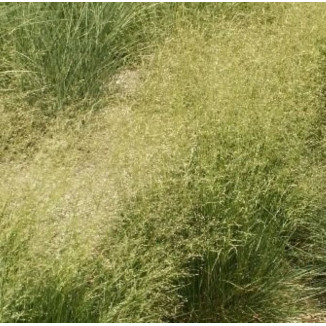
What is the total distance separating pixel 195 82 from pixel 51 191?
83cm

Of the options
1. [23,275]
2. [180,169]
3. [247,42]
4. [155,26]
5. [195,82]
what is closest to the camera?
[23,275]

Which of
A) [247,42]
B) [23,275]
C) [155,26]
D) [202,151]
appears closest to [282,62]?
[247,42]

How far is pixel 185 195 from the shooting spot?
7.47ft

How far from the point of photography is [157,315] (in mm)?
2270

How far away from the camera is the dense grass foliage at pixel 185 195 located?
2117 mm

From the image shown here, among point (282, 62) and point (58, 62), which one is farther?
point (58, 62)

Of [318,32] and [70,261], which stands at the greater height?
[318,32]

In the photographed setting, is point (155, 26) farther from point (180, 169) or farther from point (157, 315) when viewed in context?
point (157, 315)

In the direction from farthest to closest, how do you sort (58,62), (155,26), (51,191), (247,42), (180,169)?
1. (155,26)
2. (58,62)
3. (247,42)
4. (180,169)
5. (51,191)

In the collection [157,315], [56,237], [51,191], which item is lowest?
[157,315]

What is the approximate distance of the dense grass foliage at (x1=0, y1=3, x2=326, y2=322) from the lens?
2117mm

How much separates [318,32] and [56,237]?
1561mm

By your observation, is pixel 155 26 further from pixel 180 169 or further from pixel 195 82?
pixel 180 169

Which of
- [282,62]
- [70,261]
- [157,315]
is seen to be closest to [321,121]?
[282,62]
